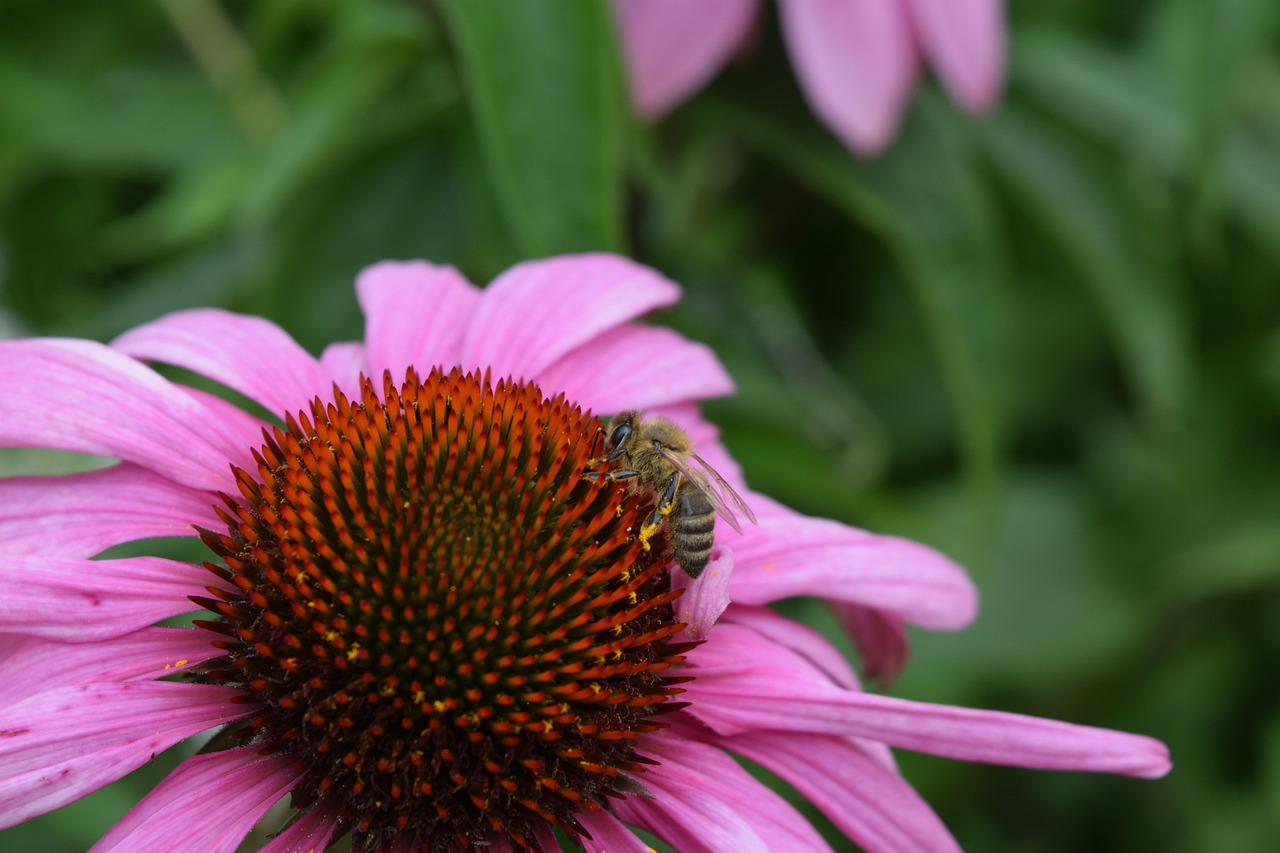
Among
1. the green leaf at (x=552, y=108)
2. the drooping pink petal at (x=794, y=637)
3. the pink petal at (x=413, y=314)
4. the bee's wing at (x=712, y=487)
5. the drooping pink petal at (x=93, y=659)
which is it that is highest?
the green leaf at (x=552, y=108)

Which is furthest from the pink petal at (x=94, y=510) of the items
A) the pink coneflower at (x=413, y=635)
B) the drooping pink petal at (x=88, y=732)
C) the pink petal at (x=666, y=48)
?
the pink petal at (x=666, y=48)

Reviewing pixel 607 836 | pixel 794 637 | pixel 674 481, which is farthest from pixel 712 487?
pixel 607 836

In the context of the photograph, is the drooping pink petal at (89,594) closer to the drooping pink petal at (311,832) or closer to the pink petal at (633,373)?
the drooping pink petal at (311,832)

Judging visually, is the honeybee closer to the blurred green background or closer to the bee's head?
the bee's head

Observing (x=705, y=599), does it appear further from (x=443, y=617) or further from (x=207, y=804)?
(x=207, y=804)

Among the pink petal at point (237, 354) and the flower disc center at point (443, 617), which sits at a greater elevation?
the pink petal at point (237, 354)

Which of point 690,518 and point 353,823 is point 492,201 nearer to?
point 690,518
